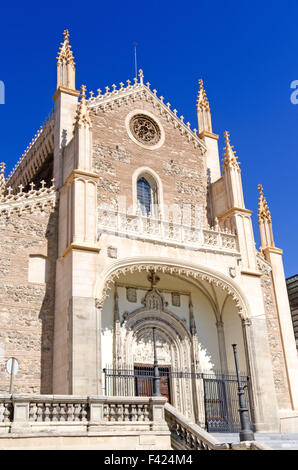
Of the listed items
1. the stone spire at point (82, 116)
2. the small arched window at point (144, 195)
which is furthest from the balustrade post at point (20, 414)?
the small arched window at point (144, 195)

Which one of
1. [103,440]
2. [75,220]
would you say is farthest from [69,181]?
[103,440]

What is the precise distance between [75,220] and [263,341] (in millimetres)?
9596

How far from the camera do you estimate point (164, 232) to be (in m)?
22.7

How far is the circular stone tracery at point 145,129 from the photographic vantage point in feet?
88.5

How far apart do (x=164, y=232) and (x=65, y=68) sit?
32.9ft

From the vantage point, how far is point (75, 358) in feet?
60.0

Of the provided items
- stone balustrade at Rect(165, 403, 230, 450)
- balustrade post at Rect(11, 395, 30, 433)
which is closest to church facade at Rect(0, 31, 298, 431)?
stone balustrade at Rect(165, 403, 230, 450)

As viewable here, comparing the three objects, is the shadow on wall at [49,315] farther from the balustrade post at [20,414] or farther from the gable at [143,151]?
the balustrade post at [20,414]

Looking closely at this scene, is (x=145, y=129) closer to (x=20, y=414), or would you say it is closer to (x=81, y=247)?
(x=81, y=247)

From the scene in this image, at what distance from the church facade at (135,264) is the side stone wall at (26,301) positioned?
0.04 metres

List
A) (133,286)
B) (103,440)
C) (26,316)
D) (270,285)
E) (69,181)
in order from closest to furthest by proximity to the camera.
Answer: (103,440)
(26,316)
(69,181)
(133,286)
(270,285)

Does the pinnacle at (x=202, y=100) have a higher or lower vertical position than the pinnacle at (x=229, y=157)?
higher

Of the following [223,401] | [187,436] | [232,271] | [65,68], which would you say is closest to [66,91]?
Result: [65,68]

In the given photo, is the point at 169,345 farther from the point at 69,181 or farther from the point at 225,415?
the point at 69,181
